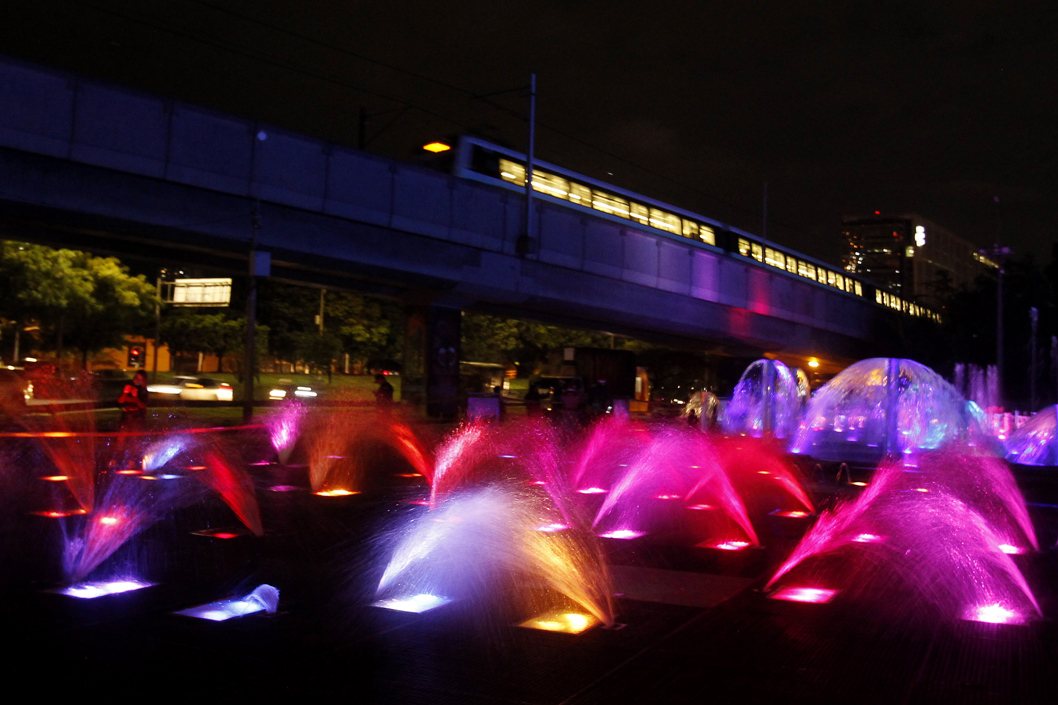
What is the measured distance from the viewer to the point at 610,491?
16156mm

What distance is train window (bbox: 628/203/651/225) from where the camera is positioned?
41.6 m

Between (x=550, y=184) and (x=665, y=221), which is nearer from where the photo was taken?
(x=550, y=184)

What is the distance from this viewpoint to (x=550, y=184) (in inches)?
1479

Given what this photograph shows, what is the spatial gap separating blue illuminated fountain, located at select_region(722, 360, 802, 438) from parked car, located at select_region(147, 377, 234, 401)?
2223 cm

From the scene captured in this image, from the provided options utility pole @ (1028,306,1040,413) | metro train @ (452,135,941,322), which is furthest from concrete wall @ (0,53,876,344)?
utility pole @ (1028,306,1040,413)

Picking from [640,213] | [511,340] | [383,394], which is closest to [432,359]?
[383,394]

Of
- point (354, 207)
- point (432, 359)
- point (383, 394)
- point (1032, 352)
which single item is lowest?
point (383, 394)

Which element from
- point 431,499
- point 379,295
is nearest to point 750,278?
point 379,295

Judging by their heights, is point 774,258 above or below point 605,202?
below

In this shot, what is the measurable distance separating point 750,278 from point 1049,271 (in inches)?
1207

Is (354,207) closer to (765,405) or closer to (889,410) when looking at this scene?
(889,410)

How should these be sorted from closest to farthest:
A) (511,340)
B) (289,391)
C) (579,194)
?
1. (579,194)
2. (289,391)
3. (511,340)

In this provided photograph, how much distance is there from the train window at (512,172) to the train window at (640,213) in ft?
23.5

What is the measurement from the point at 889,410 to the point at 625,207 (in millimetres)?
18051
